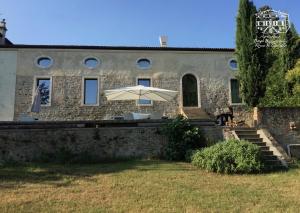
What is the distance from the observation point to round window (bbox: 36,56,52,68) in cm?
2050

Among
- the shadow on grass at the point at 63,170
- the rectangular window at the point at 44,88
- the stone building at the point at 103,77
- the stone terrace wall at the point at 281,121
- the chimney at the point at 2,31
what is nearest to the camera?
the shadow on grass at the point at 63,170

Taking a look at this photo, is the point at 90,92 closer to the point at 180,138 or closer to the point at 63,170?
the point at 180,138

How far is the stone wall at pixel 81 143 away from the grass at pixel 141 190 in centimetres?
143

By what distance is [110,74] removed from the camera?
68.2ft

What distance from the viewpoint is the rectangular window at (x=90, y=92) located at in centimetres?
2055

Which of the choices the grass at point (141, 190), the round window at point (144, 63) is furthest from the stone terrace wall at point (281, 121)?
the round window at point (144, 63)

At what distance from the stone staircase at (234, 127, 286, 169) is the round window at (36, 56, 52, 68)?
1095 cm

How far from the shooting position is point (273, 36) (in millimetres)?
18688

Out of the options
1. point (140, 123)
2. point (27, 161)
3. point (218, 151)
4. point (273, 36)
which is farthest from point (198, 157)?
point (273, 36)

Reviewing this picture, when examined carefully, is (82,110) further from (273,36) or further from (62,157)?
(273,36)

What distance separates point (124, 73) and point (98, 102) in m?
2.12

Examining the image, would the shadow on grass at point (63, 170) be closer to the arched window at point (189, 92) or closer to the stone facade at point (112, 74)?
the stone facade at point (112, 74)

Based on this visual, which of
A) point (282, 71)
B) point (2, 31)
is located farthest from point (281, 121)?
point (2, 31)

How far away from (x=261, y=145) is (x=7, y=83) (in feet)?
43.8
